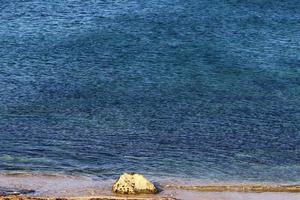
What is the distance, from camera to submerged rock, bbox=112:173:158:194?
152ft

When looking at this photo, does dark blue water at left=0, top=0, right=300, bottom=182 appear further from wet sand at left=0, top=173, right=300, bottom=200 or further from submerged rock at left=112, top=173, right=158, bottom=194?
submerged rock at left=112, top=173, right=158, bottom=194

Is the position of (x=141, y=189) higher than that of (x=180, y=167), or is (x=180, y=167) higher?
(x=180, y=167)

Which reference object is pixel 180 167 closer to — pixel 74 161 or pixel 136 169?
pixel 136 169

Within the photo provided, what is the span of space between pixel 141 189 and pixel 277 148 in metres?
14.1

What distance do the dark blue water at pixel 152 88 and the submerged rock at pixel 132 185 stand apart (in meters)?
4.25

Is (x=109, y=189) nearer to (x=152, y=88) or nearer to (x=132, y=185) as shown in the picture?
(x=132, y=185)

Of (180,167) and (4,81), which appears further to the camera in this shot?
(4,81)

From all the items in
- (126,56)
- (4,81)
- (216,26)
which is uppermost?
(216,26)

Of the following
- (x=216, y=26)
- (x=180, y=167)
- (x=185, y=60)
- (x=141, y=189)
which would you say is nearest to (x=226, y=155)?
(x=180, y=167)

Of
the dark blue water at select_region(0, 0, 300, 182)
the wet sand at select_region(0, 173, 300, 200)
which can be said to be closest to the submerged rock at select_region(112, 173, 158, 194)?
the wet sand at select_region(0, 173, 300, 200)

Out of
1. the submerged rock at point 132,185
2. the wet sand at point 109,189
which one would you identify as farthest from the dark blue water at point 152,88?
the submerged rock at point 132,185

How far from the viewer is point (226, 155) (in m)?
54.2

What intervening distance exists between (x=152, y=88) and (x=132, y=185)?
21.2 meters

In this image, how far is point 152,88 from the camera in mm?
66438
